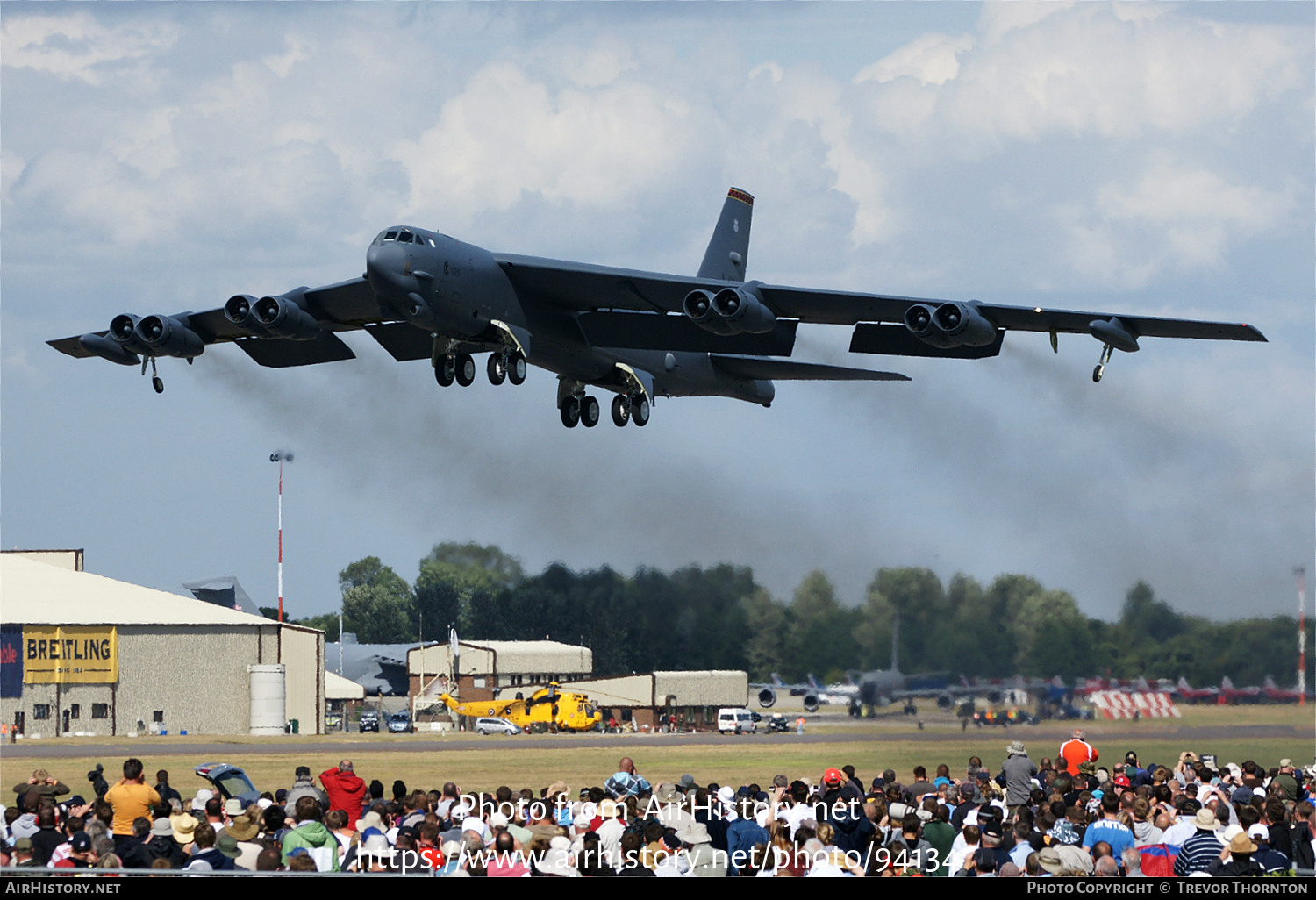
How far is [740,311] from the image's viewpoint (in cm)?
2420

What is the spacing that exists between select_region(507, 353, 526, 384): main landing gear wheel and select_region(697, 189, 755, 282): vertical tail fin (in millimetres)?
8850

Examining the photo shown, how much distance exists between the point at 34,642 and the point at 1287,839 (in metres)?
42.0

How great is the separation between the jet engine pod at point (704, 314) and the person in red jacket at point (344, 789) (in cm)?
1184

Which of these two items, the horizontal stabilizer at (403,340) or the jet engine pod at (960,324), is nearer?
the jet engine pod at (960,324)

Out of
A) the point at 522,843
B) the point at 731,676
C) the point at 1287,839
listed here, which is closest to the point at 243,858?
the point at 522,843

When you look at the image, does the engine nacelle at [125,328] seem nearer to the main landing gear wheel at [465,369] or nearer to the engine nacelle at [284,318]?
the engine nacelle at [284,318]

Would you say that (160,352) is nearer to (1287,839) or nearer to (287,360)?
(287,360)

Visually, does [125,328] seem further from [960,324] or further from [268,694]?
[268,694]

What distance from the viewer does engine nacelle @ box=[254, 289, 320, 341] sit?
27031 millimetres

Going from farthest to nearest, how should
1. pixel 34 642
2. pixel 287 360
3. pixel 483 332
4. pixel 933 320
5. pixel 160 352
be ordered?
pixel 34 642 → pixel 287 360 → pixel 160 352 → pixel 483 332 → pixel 933 320

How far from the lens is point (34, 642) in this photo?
46250 mm

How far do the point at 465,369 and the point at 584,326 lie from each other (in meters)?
3.10

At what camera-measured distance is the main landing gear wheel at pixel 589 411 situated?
30.6m

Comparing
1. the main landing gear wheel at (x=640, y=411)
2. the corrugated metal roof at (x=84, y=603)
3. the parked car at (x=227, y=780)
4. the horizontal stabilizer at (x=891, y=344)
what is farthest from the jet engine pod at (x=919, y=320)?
the corrugated metal roof at (x=84, y=603)
